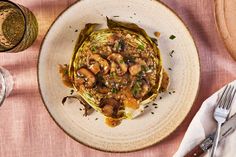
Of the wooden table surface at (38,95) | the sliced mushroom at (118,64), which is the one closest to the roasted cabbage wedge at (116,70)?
the sliced mushroom at (118,64)

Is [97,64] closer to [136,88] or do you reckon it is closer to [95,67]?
[95,67]

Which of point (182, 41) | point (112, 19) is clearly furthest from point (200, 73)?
point (112, 19)

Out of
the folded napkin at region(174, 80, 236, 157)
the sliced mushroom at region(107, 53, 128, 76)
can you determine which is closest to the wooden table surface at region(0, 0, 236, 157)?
the folded napkin at region(174, 80, 236, 157)

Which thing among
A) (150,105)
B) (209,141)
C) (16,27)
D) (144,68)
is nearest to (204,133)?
(209,141)

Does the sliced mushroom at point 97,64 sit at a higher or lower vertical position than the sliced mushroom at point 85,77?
higher

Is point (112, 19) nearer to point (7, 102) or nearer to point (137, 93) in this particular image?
point (137, 93)

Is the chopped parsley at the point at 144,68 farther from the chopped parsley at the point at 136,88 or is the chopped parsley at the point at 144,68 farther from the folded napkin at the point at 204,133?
the folded napkin at the point at 204,133
